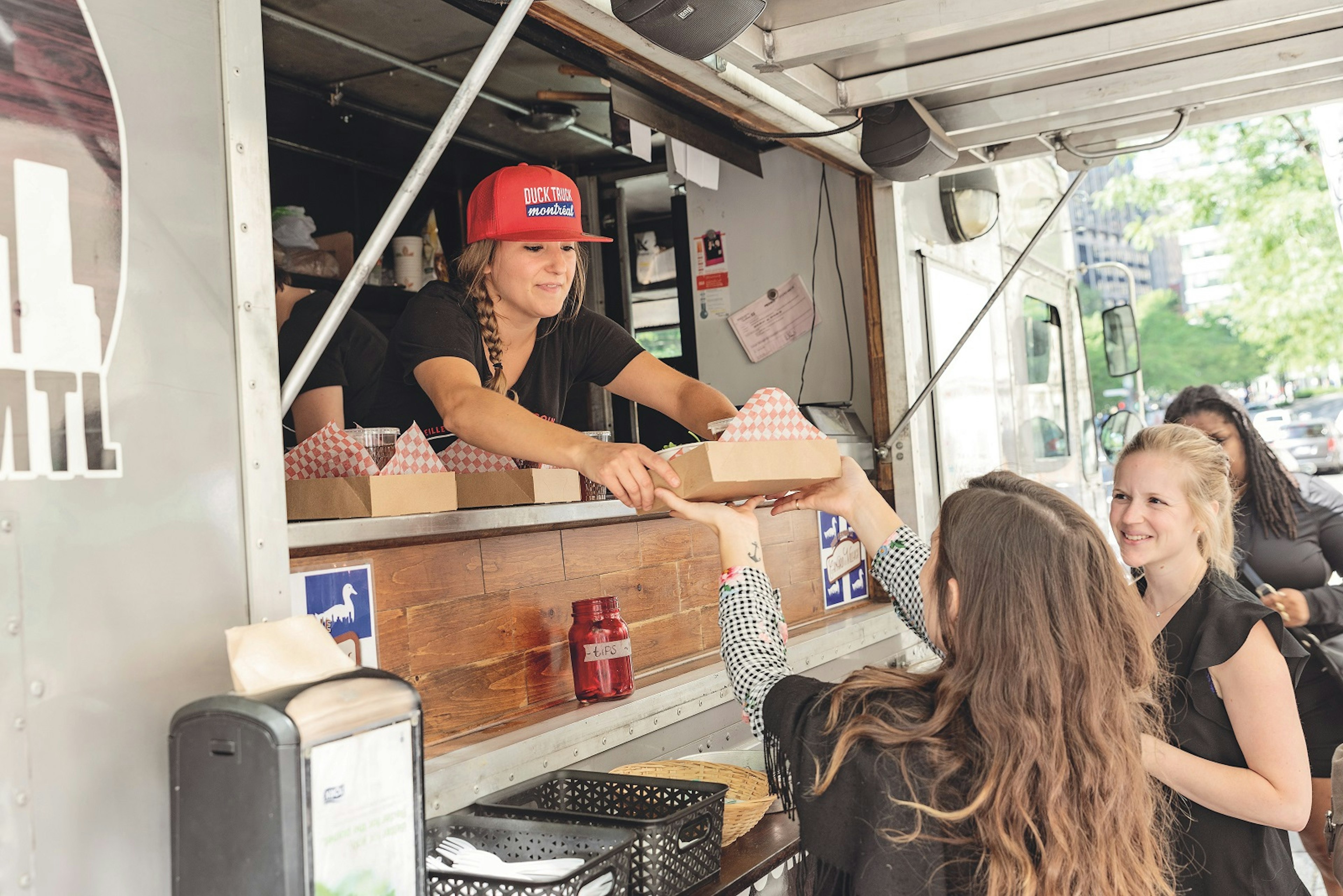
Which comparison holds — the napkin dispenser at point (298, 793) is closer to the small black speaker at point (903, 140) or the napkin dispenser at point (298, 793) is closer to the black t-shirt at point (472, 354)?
the black t-shirt at point (472, 354)

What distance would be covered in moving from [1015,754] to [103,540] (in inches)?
47.4

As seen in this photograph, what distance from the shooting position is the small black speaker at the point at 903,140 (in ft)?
10.5

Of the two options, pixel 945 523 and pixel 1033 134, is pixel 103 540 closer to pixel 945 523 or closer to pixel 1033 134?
pixel 945 523

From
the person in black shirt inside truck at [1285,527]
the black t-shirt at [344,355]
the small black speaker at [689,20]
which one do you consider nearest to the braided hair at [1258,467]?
the person in black shirt inside truck at [1285,527]

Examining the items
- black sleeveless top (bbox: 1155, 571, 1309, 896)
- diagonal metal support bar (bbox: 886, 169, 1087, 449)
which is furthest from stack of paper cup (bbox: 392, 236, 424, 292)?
black sleeveless top (bbox: 1155, 571, 1309, 896)

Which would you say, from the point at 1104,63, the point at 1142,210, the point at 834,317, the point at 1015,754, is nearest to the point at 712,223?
the point at 834,317

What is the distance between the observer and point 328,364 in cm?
323

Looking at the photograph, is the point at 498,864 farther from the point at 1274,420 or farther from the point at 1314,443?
the point at 1274,420

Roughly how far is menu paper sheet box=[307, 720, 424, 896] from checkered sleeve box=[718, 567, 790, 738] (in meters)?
0.57

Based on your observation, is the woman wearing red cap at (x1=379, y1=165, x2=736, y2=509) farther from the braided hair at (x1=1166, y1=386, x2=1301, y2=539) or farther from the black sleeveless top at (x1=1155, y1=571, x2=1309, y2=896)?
the braided hair at (x1=1166, y1=386, x2=1301, y2=539)

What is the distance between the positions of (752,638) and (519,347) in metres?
1.23

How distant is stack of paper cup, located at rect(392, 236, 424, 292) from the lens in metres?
4.76

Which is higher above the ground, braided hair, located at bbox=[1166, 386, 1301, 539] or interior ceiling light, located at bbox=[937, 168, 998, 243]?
interior ceiling light, located at bbox=[937, 168, 998, 243]

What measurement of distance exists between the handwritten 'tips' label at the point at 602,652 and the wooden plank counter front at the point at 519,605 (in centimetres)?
7
